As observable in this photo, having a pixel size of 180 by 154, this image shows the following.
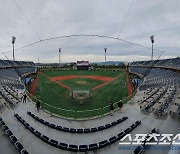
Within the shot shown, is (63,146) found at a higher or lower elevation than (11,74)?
lower

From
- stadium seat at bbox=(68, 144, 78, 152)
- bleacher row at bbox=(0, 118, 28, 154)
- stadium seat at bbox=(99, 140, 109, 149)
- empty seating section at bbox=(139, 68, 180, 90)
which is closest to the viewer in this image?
bleacher row at bbox=(0, 118, 28, 154)

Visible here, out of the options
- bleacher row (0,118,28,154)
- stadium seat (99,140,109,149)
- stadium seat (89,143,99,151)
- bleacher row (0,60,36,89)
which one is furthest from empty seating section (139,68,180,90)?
bleacher row (0,60,36,89)

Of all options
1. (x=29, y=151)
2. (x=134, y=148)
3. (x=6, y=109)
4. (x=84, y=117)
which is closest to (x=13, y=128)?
(x=29, y=151)

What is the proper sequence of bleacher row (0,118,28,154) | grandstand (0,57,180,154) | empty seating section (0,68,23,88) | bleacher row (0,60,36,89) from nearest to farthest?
bleacher row (0,118,28,154)
grandstand (0,57,180,154)
empty seating section (0,68,23,88)
bleacher row (0,60,36,89)

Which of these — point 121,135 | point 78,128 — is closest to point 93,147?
point 121,135

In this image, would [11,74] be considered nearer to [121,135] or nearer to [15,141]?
[15,141]

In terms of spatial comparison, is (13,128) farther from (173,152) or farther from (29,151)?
(173,152)

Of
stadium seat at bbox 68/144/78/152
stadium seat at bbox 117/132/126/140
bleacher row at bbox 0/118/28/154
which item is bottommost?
stadium seat at bbox 68/144/78/152

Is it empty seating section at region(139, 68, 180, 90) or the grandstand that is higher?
empty seating section at region(139, 68, 180, 90)

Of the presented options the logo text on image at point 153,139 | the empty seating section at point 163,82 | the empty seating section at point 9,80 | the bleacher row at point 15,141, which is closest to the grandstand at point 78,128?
the bleacher row at point 15,141

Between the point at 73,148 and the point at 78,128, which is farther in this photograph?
the point at 78,128

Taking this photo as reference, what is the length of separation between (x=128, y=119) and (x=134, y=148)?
4.43 meters

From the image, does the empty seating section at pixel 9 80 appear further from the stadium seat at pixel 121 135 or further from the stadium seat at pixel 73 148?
the stadium seat at pixel 121 135

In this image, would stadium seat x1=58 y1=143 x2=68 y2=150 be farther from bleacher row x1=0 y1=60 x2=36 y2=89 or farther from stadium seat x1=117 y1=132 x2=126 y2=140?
bleacher row x1=0 y1=60 x2=36 y2=89
